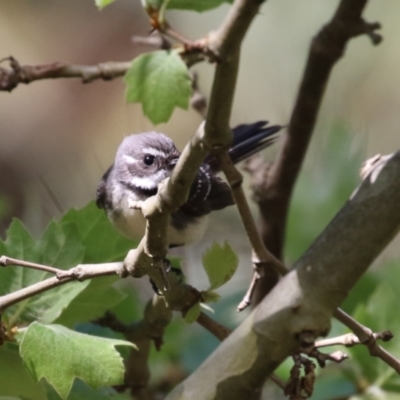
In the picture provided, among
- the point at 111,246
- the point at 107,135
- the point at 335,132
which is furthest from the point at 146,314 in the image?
the point at 107,135

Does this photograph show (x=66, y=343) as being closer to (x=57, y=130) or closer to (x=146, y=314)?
(x=146, y=314)

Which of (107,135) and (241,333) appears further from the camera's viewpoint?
(107,135)

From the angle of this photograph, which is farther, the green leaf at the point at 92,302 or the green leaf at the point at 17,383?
the green leaf at the point at 92,302

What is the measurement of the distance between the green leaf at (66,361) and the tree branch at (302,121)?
2.01 feet

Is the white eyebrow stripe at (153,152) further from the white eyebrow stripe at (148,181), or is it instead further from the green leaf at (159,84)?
the green leaf at (159,84)

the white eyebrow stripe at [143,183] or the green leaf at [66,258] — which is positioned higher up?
the white eyebrow stripe at [143,183]

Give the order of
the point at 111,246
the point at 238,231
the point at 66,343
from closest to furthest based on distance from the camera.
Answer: the point at 66,343 < the point at 111,246 < the point at 238,231

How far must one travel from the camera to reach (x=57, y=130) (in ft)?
12.7

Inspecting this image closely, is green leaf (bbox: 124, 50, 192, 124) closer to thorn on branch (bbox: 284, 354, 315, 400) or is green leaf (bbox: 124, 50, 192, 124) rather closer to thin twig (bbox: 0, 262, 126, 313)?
thin twig (bbox: 0, 262, 126, 313)

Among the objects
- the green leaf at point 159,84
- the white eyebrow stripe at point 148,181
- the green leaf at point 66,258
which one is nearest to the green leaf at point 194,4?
the green leaf at point 159,84

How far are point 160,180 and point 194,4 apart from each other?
64cm

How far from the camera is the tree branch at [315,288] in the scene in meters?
0.90

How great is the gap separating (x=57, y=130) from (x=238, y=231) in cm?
220

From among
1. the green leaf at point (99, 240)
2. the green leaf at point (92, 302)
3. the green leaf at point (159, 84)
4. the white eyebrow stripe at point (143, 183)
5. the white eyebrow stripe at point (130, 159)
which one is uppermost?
the green leaf at point (159, 84)
